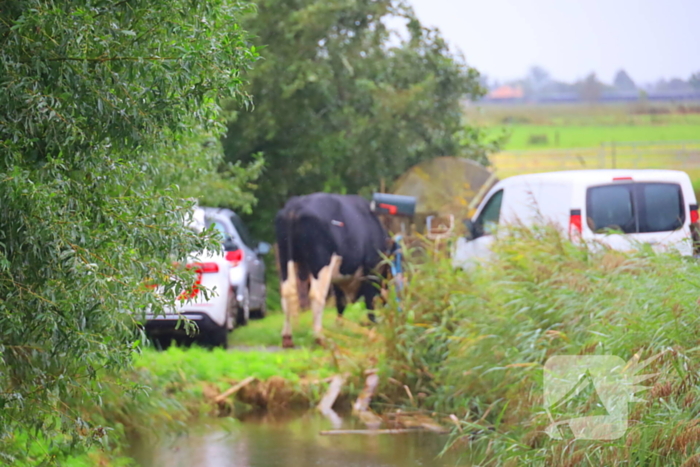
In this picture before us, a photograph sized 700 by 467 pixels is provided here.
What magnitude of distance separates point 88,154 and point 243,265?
8.97 metres

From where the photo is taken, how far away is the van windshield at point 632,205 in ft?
32.3

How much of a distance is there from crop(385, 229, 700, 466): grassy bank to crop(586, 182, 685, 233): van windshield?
1.37 m

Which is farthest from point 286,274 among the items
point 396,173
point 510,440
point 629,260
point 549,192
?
point 510,440

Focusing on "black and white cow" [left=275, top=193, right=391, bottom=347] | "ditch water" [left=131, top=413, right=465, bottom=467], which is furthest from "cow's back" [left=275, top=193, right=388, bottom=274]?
"ditch water" [left=131, top=413, right=465, bottom=467]

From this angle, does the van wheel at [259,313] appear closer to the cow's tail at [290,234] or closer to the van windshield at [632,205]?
the cow's tail at [290,234]

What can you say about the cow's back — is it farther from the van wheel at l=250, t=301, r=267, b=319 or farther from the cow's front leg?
the van wheel at l=250, t=301, r=267, b=319

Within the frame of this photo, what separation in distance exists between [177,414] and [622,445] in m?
4.39

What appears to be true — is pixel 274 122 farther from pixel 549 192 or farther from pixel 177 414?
pixel 177 414

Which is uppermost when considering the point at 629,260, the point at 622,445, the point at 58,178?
Answer: the point at 58,178

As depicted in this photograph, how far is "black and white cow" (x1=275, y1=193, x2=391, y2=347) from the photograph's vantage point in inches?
488

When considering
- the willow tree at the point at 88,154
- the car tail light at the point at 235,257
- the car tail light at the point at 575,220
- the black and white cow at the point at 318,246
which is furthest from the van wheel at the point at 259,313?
the willow tree at the point at 88,154

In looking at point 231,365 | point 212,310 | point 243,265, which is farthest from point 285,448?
point 243,265

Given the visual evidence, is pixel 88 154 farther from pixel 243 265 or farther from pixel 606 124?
pixel 606 124

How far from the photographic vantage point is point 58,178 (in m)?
4.25
